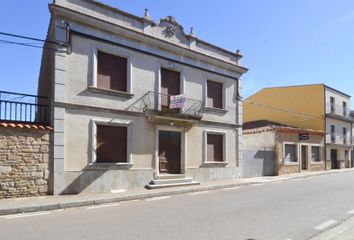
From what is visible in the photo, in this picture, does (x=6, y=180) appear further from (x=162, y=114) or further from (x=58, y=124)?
(x=162, y=114)

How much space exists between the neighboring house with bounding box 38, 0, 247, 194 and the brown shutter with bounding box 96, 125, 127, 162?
4 cm

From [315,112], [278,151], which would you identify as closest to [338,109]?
[315,112]

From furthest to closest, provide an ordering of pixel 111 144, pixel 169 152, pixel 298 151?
1. pixel 298 151
2. pixel 169 152
3. pixel 111 144

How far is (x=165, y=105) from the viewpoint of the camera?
16.2 m

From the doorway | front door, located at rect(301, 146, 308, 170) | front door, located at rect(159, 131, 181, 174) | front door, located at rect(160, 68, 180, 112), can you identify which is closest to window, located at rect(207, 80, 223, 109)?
front door, located at rect(160, 68, 180, 112)

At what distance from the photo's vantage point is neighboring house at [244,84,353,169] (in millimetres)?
32062

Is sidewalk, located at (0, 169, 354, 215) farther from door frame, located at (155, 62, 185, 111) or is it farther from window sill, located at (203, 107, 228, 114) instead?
window sill, located at (203, 107, 228, 114)

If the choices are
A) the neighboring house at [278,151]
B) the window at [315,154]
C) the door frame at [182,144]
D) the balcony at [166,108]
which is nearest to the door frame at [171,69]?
the balcony at [166,108]

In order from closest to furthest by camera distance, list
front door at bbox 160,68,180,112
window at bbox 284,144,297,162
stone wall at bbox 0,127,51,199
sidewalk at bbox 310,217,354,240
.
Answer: sidewalk at bbox 310,217,354,240, stone wall at bbox 0,127,51,199, front door at bbox 160,68,180,112, window at bbox 284,144,297,162

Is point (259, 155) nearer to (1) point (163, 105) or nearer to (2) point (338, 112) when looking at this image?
(1) point (163, 105)

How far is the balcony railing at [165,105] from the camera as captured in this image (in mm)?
15211

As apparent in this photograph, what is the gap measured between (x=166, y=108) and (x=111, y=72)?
3.17 meters

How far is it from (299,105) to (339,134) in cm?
523

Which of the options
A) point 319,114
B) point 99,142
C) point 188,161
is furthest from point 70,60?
A: point 319,114
